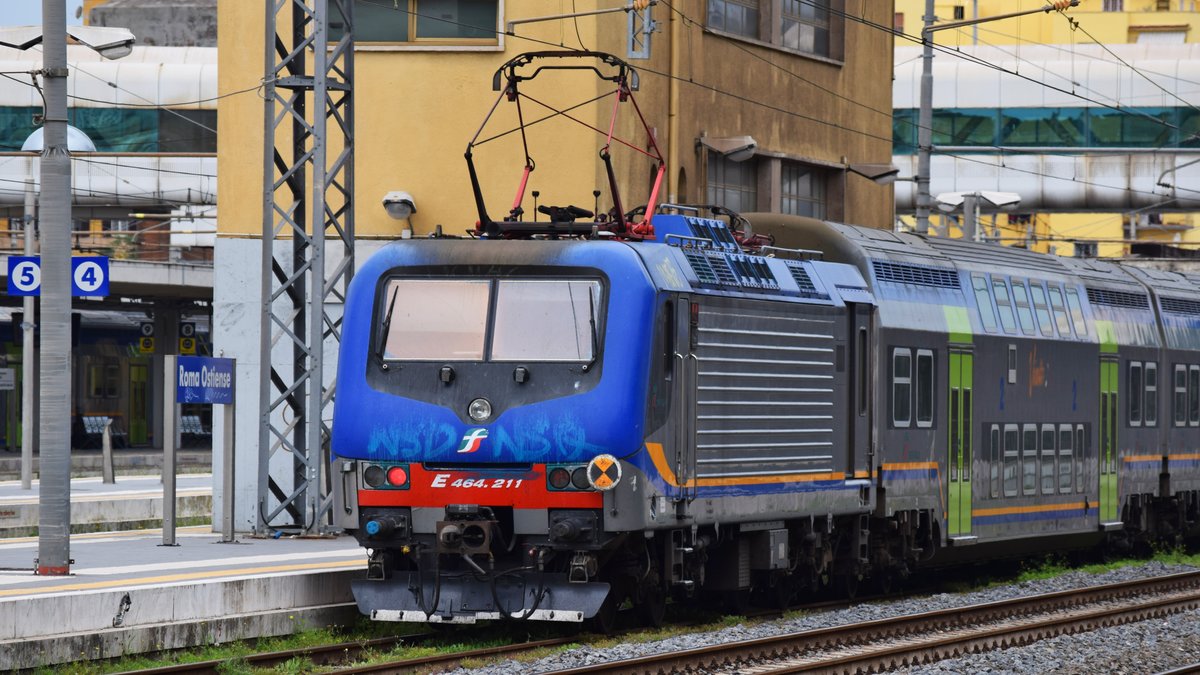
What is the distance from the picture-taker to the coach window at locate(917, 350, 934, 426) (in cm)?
1933

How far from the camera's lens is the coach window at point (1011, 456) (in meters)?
21.1

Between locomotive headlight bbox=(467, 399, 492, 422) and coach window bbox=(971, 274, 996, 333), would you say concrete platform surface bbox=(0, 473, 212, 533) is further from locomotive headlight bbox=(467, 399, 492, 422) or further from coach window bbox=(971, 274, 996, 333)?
locomotive headlight bbox=(467, 399, 492, 422)

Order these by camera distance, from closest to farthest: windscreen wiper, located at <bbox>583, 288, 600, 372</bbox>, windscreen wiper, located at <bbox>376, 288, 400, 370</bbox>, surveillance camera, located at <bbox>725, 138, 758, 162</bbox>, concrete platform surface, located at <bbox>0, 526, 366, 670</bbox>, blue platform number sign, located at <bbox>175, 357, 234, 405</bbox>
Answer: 1. concrete platform surface, located at <bbox>0, 526, 366, 670</bbox>
2. windscreen wiper, located at <bbox>583, 288, 600, 372</bbox>
3. windscreen wiper, located at <bbox>376, 288, 400, 370</bbox>
4. blue platform number sign, located at <bbox>175, 357, 234, 405</bbox>
5. surveillance camera, located at <bbox>725, 138, 758, 162</bbox>

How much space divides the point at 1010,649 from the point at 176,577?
6.59 metres

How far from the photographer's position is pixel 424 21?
2378cm

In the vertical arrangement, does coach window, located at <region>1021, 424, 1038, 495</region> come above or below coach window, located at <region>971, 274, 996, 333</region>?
below

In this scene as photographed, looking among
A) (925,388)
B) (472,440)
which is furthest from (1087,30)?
(472,440)

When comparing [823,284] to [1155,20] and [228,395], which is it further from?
[1155,20]

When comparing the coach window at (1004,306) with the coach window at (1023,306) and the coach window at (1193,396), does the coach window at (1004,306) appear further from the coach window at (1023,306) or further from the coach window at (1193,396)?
the coach window at (1193,396)

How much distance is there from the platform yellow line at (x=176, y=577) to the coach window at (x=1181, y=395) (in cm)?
1268

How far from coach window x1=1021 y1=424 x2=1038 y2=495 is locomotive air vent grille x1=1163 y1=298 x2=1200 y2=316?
480 centimetres

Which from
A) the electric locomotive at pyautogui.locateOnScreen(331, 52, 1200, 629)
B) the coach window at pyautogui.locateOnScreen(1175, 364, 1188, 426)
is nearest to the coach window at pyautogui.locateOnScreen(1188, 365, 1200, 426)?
the coach window at pyautogui.locateOnScreen(1175, 364, 1188, 426)

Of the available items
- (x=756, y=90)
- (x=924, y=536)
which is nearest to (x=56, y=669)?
(x=924, y=536)

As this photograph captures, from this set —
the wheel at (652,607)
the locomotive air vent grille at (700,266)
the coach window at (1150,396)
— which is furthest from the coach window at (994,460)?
the locomotive air vent grille at (700,266)
